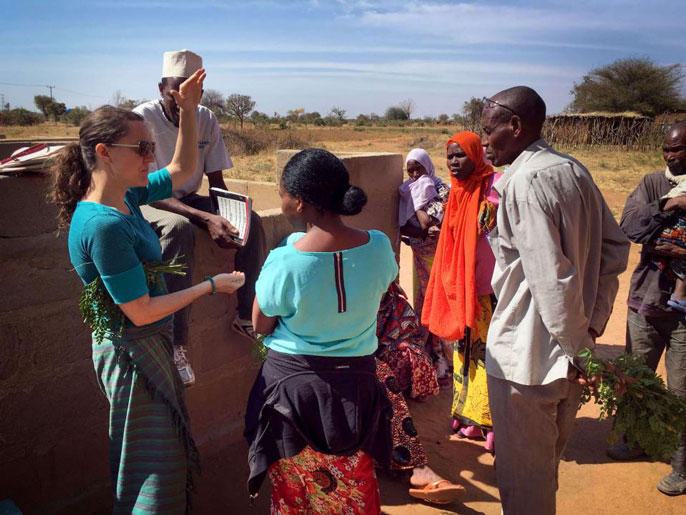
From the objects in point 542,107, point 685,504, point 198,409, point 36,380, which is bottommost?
point 685,504

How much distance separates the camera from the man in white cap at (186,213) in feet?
9.65

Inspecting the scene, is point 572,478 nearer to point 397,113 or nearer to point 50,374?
point 50,374

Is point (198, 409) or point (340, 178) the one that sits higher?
point (340, 178)

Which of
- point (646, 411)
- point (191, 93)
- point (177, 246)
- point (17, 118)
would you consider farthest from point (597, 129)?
point (17, 118)

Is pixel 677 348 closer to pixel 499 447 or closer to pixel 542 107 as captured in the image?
pixel 499 447

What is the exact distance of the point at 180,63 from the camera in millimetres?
3314

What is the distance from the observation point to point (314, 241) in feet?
6.82

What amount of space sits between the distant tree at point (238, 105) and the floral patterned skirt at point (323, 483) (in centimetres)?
4195

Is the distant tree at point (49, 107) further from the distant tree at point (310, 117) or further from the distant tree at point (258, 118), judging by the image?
the distant tree at point (310, 117)

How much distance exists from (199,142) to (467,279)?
195 centimetres

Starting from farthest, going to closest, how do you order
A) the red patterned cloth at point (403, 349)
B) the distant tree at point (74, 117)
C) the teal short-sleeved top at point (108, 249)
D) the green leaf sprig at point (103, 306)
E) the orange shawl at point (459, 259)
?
the distant tree at point (74, 117) → the red patterned cloth at point (403, 349) → the orange shawl at point (459, 259) → the green leaf sprig at point (103, 306) → the teal short-sleeved top at point (108, 249)

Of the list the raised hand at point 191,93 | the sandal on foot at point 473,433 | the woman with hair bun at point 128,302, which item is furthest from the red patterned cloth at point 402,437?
the raised hand at point 191,93

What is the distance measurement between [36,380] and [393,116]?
266 feet

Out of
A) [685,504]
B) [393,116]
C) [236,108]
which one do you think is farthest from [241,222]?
[393,116]
